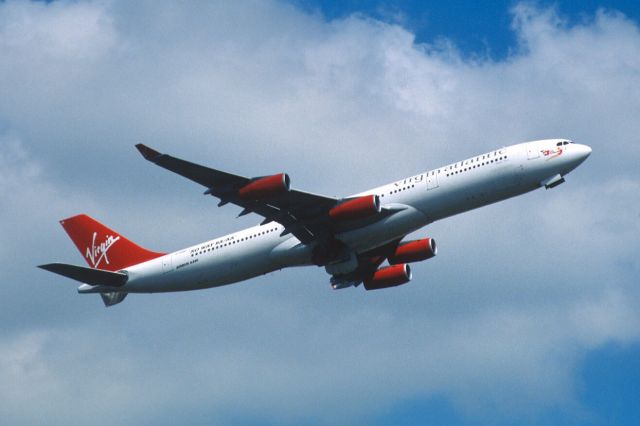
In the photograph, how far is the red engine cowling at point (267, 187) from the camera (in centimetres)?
5866

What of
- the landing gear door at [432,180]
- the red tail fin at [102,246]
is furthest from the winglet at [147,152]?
the landing gear door at [432,180]

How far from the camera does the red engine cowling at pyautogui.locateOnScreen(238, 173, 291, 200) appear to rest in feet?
192

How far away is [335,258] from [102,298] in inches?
620

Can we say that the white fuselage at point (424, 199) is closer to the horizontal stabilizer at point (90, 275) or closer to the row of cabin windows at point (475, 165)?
the row of cabin windows at point (475, 165)

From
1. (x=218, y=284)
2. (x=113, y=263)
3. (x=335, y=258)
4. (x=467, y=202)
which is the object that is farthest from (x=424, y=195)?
Answer: (x=113, y=263)

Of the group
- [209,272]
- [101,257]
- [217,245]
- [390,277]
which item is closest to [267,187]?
[217,245]

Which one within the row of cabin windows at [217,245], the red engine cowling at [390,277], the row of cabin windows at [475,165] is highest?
the row of cabin windows at [475,165]

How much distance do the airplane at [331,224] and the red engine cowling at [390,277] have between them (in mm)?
61

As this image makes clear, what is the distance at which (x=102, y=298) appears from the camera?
231 ft

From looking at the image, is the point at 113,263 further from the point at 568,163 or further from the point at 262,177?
the point at 568,163

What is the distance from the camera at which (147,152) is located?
56.6 metres

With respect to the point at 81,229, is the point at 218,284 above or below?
below

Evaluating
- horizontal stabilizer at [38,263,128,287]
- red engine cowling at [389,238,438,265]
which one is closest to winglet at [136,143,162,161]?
horizontal stabilizer at [38,263,128,287]

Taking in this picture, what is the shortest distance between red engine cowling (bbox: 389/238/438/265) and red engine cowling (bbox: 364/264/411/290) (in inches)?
25.8
